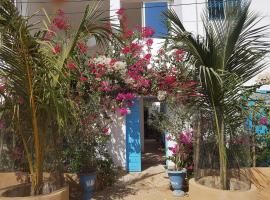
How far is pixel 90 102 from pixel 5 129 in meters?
3.05


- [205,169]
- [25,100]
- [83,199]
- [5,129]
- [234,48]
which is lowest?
[83,199]

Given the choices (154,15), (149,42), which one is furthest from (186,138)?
(154,15)

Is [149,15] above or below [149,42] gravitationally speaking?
above

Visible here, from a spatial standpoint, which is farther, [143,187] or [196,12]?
[196,12]

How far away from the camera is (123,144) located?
962 centimetres

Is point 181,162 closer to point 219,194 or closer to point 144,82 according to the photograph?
point 144,82

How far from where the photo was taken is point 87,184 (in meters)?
7.18

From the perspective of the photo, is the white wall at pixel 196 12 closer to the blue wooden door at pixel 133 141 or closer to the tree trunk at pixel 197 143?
the blue wooden door at pixel 133 141

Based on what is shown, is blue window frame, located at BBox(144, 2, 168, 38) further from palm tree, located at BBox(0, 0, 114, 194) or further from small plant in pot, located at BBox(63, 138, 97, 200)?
palm tree, located at BBox(0, 0, 114, 194)

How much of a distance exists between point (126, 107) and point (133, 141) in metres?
1.13

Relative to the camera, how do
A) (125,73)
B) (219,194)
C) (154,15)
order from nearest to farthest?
(219,194) → (125,73) → (154,15)

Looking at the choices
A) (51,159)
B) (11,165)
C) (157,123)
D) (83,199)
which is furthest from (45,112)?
(157,123)

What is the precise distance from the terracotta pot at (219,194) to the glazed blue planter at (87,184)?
2485 mm

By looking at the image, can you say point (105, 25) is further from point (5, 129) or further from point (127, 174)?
point (127, 174)
